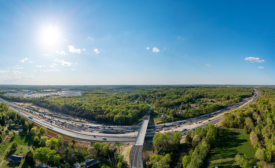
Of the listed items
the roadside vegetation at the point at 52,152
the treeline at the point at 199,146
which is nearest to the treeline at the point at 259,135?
the treeline at the point at 199,146

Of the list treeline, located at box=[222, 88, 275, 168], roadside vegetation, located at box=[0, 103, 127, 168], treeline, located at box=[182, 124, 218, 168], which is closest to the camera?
treeline, located at box=[222, 88, 275, 168]

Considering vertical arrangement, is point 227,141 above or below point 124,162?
above

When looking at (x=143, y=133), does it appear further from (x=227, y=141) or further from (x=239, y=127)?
(x=239, y=127)

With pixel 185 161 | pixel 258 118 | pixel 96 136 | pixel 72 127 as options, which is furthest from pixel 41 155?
pixel 258 118

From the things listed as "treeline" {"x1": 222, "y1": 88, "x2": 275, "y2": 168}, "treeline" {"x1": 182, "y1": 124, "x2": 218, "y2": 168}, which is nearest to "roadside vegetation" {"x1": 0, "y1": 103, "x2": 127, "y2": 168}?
"treeline" {"x1": 182, "y1": 124, "x2": 218, "y2": 168}

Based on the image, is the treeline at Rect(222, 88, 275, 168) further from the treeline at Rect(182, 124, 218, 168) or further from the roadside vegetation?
the roadside vegetation

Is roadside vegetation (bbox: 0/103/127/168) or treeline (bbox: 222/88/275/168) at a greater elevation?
treeline (bbox: 222/88/275/168)

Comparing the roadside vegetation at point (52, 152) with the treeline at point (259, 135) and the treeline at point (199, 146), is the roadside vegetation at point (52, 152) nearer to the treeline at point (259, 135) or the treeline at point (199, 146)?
the treeline at point (199, 146)

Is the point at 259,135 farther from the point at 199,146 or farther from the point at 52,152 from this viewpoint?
the point at 52,152
